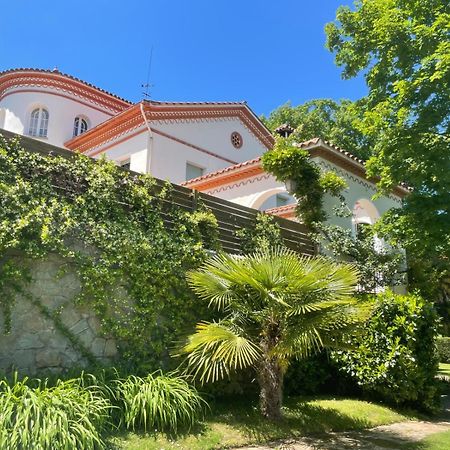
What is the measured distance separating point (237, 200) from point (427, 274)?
643cm

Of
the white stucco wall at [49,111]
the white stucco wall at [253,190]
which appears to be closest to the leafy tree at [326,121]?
the white stucco wall at [253,190]

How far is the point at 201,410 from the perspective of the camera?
5922 mm

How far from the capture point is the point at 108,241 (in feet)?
20.4

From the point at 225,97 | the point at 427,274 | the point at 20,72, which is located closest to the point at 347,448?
the point at 427,274

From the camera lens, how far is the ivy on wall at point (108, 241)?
5.45 metres

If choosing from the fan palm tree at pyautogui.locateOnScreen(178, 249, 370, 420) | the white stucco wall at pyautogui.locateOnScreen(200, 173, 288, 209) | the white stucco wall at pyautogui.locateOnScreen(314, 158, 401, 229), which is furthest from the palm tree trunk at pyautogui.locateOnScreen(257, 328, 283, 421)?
the white stucco wall at pyautogui.locateOnScreen(200, 173, 288, 209)

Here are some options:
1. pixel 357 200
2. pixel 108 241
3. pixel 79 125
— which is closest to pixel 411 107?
pixel 357 200

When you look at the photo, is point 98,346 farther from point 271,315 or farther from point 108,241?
point 271,315

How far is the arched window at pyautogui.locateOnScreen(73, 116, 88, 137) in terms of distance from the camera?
22406mm

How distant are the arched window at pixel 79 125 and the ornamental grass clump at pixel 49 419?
64.1 ft

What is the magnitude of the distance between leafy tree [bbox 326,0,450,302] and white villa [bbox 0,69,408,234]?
217 centimetres

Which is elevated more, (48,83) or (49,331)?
(48,83)

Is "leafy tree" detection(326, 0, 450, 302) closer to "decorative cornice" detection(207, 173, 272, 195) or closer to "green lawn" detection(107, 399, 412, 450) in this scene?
"decorative cornice" detection(207, 173, 272, 195)

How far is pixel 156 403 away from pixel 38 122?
801 inches
